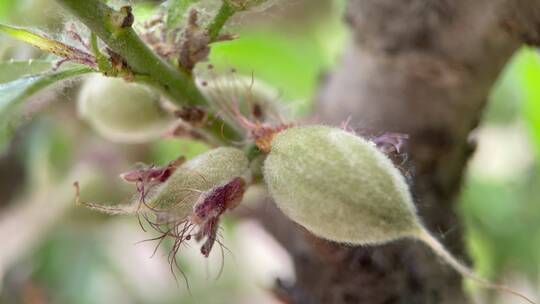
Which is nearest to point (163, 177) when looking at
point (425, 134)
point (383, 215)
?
point (383, 215)

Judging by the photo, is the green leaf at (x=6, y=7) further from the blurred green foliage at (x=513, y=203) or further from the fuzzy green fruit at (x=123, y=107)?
the blurred green foliage at (x=513, y=203)

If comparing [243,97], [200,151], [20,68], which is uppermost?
[20,68]

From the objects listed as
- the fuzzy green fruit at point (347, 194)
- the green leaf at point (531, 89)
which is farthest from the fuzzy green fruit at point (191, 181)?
the green leaf at point (531, 89)

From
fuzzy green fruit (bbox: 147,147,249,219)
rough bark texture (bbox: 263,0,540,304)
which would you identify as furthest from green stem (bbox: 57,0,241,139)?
rough bark texture (bbox: 263,0,540,304)

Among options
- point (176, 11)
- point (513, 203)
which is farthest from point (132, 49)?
point (513, 203)

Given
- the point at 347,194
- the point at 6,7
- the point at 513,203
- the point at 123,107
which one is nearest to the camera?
the point at 347,194

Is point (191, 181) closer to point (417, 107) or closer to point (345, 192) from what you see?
point (345, 192)

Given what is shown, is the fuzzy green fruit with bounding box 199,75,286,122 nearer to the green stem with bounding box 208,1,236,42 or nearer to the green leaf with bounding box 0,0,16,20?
the green stem with bounding box 208,1,236,42
